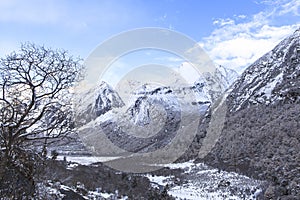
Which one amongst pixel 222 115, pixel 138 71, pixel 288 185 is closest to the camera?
pixel 138 71

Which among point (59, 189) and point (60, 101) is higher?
point (60, 101)

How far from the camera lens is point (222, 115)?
7706 centimetres

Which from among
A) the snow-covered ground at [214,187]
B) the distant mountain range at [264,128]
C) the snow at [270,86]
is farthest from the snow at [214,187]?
the snow at [270,86]

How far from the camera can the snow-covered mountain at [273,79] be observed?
60.2m

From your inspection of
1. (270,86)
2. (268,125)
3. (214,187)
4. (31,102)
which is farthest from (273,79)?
(31,102)

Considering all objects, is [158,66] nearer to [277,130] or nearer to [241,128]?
[277,130]

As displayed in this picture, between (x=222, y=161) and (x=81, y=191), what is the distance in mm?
38295

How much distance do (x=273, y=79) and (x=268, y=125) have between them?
18974mm

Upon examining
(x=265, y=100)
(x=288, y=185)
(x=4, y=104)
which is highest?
(x=265, y=100)

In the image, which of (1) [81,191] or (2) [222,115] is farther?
(2) [222,115]

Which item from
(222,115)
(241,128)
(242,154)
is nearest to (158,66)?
(242,154)

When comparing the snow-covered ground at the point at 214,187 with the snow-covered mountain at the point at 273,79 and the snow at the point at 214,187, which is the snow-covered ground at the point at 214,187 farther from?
the snow-covered mountain at the point at 273,79

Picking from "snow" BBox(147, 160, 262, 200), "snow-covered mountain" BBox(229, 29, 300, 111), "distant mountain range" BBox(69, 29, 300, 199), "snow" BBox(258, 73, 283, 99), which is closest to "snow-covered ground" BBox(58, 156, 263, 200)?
"snow" BBox(147, 160, 262, 200)

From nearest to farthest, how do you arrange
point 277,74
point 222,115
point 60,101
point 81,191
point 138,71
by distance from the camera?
point 60,101
point 81,191
point 138,71
point 277,74
point 222,115
